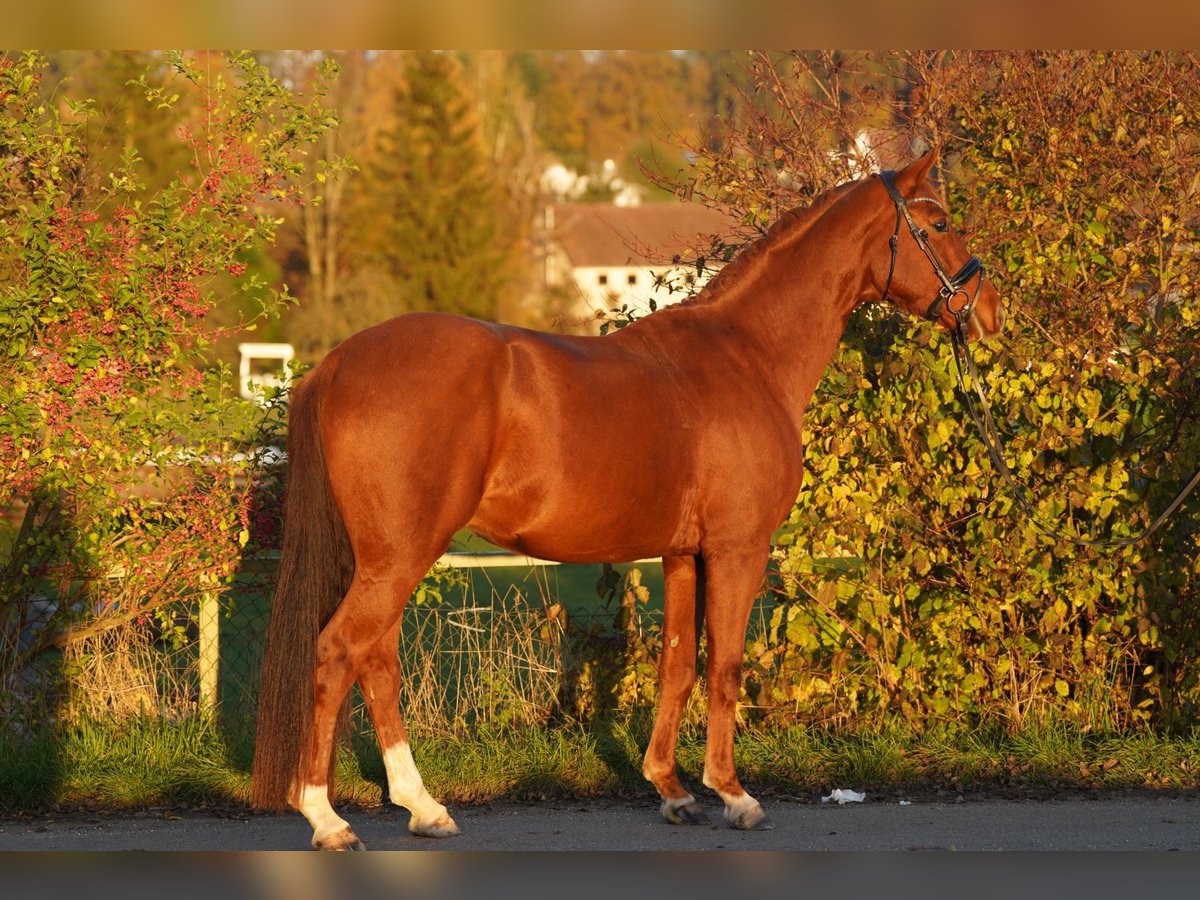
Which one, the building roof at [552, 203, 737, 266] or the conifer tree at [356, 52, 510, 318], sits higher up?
the building roof at [552, 203, 737, 266]

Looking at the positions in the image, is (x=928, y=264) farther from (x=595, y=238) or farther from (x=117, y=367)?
(x=595, y=238)

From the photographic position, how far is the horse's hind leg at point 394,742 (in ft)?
15.8

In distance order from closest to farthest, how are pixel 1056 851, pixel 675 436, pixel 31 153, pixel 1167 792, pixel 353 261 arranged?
pixel 1056 851 → pixel 675 436 → pixel 1167 792 → pixel 31 153 → pixel 353 261

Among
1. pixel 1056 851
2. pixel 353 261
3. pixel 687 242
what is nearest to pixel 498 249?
pixel 353 261

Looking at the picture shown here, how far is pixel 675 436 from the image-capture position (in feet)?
16.3

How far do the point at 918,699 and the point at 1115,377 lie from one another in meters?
1.74

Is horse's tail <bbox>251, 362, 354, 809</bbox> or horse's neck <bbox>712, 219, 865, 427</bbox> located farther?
horse's neck <bbox>712, 219, 865, 427</bbox>

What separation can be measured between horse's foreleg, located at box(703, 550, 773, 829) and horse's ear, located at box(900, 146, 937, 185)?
5.39 ft

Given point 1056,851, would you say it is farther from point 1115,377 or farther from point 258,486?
point 258,486

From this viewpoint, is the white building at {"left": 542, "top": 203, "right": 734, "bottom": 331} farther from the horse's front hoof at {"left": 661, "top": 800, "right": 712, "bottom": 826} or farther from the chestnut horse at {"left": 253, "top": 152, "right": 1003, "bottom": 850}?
the horse's front hoof at {"left": 661, "top": 800, "right": 712, "bottom": 826}

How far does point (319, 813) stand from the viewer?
14.9 ft

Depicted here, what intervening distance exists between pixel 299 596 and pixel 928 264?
2.83m

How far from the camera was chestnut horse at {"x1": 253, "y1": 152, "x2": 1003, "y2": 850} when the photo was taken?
4562mm

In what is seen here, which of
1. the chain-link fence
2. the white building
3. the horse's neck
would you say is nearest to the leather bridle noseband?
the horse's neck
